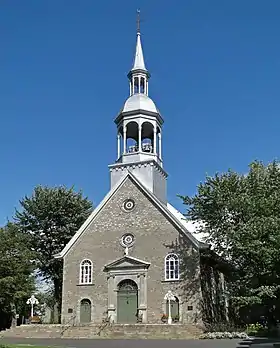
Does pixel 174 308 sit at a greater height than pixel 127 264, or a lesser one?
lesser

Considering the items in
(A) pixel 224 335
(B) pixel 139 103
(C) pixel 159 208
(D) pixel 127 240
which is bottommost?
(A) pixel 224 335

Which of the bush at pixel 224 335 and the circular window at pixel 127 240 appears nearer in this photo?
the bush at pixel 224 335

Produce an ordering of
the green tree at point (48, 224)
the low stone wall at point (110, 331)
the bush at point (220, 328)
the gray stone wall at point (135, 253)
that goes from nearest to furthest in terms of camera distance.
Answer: the low stone wall at point (110, 331), the bush at point (220, 328), the gray stone wall at point (135, 253), the green tree at point (48, 224)

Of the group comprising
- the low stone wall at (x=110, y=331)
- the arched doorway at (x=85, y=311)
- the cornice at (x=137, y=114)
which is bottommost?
the low stone wall at (x=110, y=331)

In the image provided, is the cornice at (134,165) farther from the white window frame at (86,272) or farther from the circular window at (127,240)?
the white window frame at (86,272)

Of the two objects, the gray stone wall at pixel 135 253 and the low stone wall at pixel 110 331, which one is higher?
the gray stone wall at pixel 135 253

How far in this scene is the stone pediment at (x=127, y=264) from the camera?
1379 inches

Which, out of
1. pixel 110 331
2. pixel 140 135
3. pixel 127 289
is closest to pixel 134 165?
pixel 140 135

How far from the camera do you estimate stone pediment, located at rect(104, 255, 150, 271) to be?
115 feet

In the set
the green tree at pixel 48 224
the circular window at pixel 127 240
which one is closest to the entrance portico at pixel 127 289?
the circular window at pixel 127 240

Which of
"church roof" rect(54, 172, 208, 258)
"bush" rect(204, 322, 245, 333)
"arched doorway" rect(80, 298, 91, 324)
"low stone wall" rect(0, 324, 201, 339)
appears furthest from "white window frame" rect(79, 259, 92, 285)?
"bush" rect(204, 322, 245, 333)

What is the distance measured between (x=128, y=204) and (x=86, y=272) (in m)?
5.68

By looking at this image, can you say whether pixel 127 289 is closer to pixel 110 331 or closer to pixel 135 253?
pixel 135 253

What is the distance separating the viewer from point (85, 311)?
35.8 meters
